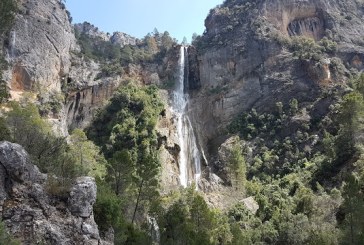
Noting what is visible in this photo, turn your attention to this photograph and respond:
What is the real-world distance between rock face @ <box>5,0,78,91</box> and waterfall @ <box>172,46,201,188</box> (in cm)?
2102

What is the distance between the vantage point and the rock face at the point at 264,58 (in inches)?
2815

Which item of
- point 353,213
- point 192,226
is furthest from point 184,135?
point 353,213

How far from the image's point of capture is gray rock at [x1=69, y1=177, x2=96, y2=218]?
2112cm

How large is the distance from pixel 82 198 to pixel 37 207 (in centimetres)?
234

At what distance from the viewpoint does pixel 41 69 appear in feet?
214

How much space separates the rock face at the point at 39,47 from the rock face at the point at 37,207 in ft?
142

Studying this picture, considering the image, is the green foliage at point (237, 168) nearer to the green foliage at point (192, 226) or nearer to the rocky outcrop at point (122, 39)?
the green foliage at point (192, 226)

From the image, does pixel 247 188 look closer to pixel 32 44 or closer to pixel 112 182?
pixel 112 182

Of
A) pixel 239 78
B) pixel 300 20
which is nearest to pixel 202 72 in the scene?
pixel 239 78

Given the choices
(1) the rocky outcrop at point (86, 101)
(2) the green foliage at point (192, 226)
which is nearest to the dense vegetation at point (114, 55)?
(1) the rocky outcrop at point (86, 101)

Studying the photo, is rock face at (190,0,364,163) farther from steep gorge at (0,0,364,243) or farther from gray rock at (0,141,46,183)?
gray rock at (0,141,46,183)

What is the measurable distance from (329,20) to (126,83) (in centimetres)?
4176

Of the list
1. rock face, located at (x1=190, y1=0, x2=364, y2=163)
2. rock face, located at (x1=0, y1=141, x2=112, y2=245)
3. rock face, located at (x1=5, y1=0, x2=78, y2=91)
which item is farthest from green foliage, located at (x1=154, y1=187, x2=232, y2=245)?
rock face, located at (x1=5, y1=0, x2=78, y2=91)

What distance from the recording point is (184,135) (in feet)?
236
